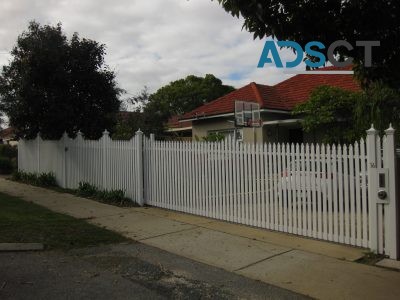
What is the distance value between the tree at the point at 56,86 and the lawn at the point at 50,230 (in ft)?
17.4

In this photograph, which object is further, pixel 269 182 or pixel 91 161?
pixel 91 161

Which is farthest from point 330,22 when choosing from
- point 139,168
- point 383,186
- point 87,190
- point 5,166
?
point 5,166

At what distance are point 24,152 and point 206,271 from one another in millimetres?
14323

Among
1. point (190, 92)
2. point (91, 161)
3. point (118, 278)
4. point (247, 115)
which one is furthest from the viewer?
point (190, 92)

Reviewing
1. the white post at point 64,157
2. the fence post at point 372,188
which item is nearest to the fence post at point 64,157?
the white post at point 64,157

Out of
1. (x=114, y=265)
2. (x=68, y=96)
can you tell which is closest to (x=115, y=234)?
(x=114, y=265)

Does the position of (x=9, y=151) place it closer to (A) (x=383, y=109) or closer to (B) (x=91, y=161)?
(B) (x=91, y=161)

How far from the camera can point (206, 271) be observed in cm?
674

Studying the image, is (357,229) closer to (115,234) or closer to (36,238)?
(115,234)

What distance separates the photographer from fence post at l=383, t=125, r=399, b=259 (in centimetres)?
719

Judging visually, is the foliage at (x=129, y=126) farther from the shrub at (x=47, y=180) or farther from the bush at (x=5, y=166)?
the bush at (x=5, y=166)

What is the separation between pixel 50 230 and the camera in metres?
9.15

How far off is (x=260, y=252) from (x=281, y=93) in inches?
653

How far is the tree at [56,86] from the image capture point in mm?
15492
